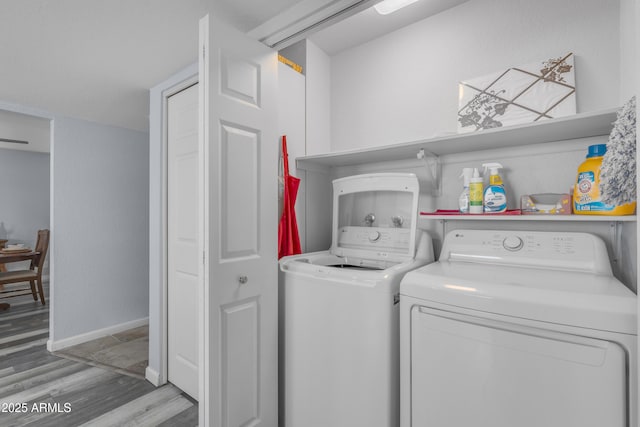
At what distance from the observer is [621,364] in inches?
32.3

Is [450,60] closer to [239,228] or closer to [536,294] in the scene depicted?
[536,294]

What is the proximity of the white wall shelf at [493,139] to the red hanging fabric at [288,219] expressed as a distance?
0.64 feet

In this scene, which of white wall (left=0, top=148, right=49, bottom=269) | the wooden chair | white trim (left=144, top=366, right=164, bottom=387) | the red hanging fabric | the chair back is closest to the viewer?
the red hanging fabric

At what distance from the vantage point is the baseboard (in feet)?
9.16

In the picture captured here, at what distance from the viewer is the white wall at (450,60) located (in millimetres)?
1330

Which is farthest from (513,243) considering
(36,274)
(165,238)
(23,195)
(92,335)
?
(23,195)

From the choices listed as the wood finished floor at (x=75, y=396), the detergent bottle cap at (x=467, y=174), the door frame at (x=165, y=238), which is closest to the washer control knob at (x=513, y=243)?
the detergent bottle cap at (x=467, y=174)

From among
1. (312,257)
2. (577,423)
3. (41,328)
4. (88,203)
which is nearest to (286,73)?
(312,257)

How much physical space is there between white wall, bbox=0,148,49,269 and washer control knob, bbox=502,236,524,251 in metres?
7.28

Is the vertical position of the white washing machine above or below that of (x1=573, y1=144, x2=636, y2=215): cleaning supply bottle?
below

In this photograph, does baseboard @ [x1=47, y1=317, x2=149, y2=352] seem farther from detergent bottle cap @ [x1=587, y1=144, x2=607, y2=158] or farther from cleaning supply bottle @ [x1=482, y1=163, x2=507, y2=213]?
detergent bottle cap @ [x1=587, y1=144, x2=607, y2=158]

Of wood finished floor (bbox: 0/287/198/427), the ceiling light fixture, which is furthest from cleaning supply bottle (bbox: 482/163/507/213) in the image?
wood finished floor (bbox: 0/287/198/427)

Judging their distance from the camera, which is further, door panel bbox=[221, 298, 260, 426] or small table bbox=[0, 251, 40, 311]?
small table bbox=[0, 251, 40, 311]

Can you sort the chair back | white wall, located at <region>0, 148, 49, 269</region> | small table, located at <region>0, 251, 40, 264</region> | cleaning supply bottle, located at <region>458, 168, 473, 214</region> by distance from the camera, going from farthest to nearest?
white wall, located at <region>0, 148, 49, 269</region> < the chair back < small table, located at <region>0, 251, 40, 264</region> < cleaning supply bottle, located at <region>458, 168, 473, 214</region>
